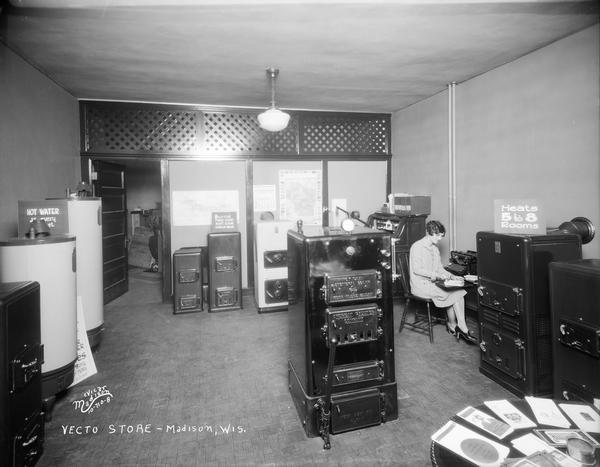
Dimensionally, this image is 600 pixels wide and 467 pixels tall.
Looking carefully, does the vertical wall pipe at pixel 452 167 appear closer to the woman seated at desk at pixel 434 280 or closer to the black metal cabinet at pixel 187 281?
the woman seated at desk at pixel 434 280

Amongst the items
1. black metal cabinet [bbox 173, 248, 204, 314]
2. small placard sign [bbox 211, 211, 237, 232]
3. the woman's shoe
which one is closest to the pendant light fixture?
small placard sign [bbox 211, 211, 237, 232]

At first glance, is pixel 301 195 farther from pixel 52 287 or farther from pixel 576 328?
pixel 576 328

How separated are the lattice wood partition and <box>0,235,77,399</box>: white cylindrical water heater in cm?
299

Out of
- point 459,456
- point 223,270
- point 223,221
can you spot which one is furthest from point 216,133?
point 459,456

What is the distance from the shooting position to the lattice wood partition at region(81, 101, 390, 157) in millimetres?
5281

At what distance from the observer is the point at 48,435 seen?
2.45m

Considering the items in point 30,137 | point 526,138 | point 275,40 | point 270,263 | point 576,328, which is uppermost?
point 275,40

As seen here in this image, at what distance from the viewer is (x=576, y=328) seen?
2307 mm

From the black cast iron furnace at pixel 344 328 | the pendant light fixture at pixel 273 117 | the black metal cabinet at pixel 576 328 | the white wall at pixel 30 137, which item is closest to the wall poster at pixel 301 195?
the pendant light fixture at pixel 273 117

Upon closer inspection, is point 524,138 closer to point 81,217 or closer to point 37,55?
point 81,217

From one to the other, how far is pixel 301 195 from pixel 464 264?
2.84 metres

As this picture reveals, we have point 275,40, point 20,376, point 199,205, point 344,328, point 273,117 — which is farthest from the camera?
point 199,205

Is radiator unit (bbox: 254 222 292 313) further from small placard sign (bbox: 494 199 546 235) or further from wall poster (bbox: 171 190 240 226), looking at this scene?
small placard sign (bbox: 494 199 546 235)

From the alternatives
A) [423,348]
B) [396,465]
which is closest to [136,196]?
[423,348]
